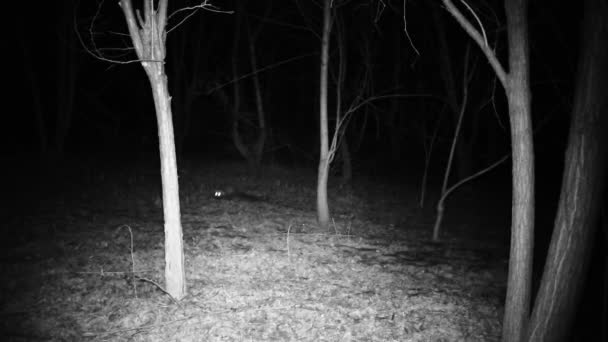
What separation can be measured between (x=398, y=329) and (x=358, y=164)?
66.8 feet

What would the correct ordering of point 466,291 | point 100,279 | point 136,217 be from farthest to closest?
point 136,217 < point 466,291 < point 100,279

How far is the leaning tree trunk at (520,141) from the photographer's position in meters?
4.62

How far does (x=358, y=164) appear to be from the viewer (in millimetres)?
25906

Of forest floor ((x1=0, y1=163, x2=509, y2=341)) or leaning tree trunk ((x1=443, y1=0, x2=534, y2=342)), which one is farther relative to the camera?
forest floor ((x1=0, y1=163, x2=509, y2=341))

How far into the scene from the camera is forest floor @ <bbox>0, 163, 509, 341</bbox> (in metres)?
5.69

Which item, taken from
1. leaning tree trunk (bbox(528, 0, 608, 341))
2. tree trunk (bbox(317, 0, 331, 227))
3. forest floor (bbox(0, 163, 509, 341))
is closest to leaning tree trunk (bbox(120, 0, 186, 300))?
forest floor (bbox(0, 163, 509, 341))

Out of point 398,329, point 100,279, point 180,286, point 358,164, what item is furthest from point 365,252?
point 358,164

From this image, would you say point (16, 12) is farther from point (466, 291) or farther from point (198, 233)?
point (466, 291)

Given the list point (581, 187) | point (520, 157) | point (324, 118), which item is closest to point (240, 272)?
point (324, 118)

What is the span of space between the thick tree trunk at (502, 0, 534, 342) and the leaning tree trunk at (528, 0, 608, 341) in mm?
246

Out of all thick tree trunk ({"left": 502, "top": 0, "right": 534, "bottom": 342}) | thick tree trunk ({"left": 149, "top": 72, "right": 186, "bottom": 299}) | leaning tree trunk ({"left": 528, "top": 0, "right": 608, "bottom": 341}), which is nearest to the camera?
leaning tree trunk ({"left": 528, "top": 0, "right": 608, "bottom": 341})

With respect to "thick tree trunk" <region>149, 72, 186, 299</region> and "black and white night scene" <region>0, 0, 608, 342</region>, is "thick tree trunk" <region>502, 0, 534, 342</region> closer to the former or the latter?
"black and white night scene" <region>0, 0, 608, 342</region>

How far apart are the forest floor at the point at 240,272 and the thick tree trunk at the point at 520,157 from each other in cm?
129

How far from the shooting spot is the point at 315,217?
12.3 meters
